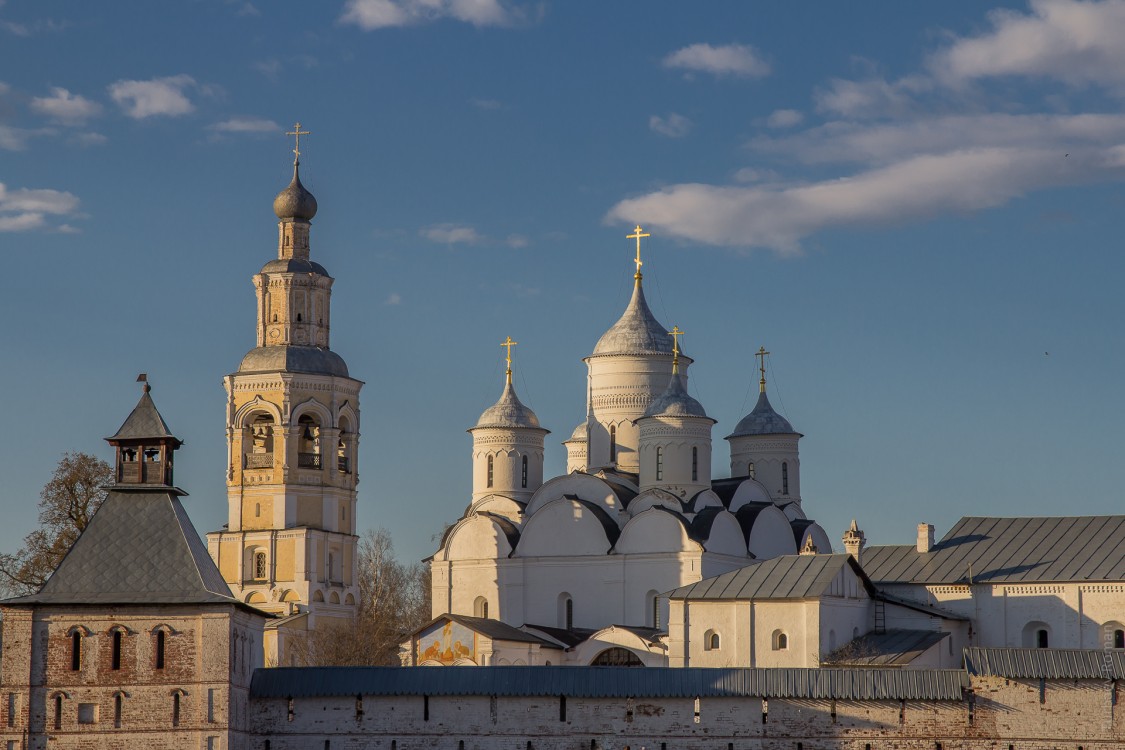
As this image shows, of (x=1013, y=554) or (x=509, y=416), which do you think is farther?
(x=509, y=416)

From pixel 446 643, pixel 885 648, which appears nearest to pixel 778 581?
pixel 885 648

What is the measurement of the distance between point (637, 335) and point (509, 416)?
353 cm

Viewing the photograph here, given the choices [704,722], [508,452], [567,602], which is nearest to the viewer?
[704,722]

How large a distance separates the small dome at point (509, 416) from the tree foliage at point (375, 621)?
17.4 ft

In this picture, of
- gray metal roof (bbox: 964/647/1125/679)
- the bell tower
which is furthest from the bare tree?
gray metal roof (bbox: 964/647/1125/679)

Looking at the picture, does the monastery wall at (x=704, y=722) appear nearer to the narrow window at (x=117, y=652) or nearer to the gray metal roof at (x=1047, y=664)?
the gray metal roof at (x=1047, y=664)

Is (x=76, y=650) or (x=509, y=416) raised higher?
(x=509, y=416)

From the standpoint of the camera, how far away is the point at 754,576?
36.6 metres

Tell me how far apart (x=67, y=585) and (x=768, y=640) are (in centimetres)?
1273

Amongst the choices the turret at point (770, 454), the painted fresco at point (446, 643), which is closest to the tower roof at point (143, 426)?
the painted fresco at point (446, 643)

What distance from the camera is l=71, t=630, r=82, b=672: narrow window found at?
2892cm

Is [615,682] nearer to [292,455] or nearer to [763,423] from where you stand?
[292,455]

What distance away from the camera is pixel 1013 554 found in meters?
39.2

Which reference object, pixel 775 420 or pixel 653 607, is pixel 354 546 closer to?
pixel 653 607
